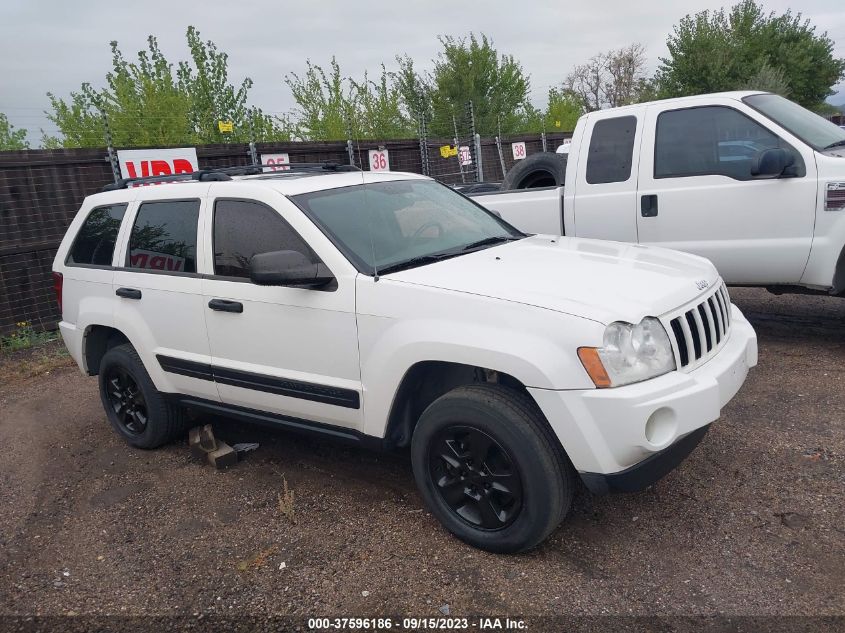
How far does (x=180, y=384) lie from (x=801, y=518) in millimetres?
3477

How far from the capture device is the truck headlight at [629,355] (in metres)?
2.85

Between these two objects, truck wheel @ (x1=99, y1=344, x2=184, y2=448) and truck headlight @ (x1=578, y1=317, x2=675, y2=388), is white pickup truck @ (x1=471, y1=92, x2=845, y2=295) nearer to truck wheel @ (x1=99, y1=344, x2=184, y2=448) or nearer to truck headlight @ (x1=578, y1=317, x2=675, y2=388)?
truck headlight @ (x1=578, y1=317, x2=675, y2=388)

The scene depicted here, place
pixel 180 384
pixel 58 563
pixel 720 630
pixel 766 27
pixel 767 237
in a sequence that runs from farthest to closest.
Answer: pixel 766 27 → pixel 767 237 → pixel 180 384 → pixel 58 563 → pixel 720 630

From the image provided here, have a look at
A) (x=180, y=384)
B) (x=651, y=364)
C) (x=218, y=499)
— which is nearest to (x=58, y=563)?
(x=218, y=499)

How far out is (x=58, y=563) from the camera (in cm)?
358

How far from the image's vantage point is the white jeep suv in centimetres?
293

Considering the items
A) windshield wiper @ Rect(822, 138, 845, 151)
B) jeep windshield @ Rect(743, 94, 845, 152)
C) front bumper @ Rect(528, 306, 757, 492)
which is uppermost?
jeep windshield @ Rect(743, 94, 845, 152)

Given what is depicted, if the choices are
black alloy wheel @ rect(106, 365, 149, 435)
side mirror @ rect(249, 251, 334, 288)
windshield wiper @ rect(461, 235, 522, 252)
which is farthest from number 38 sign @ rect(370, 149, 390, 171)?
side mirror @ rect(249, 251, 334, 288)

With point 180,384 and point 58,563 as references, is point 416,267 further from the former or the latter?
point 58,563

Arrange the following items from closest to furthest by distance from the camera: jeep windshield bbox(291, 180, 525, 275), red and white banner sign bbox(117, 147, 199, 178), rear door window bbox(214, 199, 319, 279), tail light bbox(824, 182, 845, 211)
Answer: jeep windshield bbox(291, 180, 525, 275)
rear door window bbox(214, 199, 319, 279)
tail light bbox(824, 182, 845, 211)
red and white banner sign bbox(117, 147, 199, 178)

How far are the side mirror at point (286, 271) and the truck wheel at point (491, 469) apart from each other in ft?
2.84

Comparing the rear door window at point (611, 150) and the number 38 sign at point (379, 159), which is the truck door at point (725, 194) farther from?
the number 38 sign at point (379, 159)

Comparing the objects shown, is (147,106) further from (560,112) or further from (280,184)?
(560,112)

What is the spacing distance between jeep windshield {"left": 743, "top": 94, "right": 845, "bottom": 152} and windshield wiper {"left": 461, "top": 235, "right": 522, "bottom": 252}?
2614 mm
